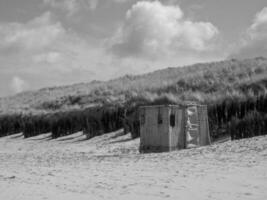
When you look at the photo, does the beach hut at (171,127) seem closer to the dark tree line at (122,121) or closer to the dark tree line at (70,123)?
the dark tree line at (122,121)

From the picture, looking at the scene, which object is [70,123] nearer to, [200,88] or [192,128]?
[200,88]

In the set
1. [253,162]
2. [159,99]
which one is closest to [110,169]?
[253,162]

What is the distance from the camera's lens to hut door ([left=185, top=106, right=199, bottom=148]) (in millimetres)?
15734

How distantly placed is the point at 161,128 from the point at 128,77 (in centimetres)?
5673

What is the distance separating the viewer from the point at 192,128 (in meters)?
16.0

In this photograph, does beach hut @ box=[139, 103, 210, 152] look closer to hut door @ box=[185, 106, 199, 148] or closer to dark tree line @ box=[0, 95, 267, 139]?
hut door @ box=[185, 106, 199, 148]

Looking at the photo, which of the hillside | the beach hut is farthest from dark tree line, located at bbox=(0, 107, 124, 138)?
the beach hut

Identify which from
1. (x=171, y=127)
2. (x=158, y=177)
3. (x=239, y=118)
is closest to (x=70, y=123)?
(x=239, y=118)

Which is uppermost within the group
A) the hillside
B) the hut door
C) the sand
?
the hillside

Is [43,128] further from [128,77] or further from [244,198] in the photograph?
[128,77]

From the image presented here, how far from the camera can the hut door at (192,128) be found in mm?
15734

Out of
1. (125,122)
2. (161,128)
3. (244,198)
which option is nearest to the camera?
(244,198)

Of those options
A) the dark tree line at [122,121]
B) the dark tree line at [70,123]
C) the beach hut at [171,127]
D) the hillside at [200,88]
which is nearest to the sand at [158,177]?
the beach hut at [171,127]

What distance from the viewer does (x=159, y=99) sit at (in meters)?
27.5
